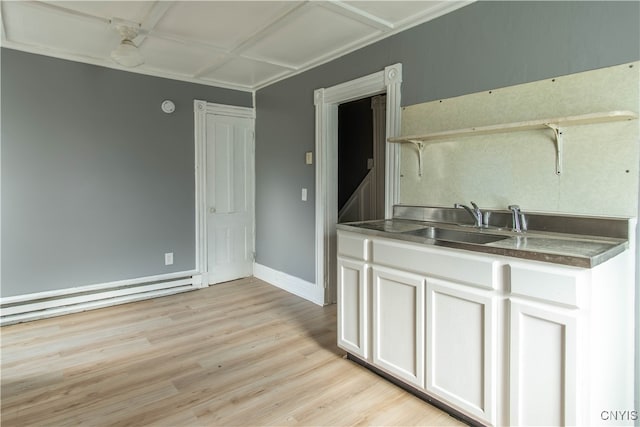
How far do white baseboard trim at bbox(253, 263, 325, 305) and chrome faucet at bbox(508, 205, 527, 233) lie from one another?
199 cm

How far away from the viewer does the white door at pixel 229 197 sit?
13.6 feet

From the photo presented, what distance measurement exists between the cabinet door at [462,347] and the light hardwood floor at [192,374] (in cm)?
22

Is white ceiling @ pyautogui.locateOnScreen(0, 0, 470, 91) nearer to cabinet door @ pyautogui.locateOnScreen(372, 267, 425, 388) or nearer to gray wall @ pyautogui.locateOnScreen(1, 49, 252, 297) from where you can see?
gray wall @ pyautogui.locateOnScreen(1, 49, 252, 297)

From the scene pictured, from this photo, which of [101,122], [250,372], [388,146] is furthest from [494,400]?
[101,122]

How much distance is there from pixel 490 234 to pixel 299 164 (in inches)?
85.6

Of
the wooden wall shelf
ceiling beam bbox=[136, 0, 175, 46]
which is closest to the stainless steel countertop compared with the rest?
the wooden wall shelf

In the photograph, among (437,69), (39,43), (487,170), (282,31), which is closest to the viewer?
(487,170)

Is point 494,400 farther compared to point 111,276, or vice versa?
point 111,276

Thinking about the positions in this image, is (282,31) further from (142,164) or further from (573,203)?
(573,203)

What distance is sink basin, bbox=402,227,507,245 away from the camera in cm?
203

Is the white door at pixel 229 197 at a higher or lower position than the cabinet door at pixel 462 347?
higher

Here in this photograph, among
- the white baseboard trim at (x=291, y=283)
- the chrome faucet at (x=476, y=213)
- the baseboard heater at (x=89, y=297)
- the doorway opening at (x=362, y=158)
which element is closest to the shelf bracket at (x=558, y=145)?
the chrome faucet at (x=476, y=213)

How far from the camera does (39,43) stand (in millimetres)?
2977

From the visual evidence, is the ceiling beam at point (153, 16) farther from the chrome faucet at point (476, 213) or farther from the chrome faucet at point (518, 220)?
the chrome faucet at point (518, 220)
